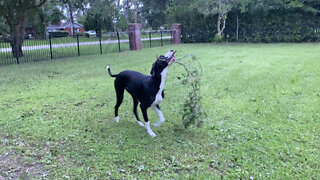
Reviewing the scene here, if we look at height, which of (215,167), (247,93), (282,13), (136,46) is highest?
(282,13)

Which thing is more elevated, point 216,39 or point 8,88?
point 216,39

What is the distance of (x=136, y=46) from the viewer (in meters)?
16.2

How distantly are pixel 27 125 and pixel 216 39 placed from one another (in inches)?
640

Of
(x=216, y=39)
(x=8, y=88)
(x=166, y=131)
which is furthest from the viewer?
(x=216, y=39)

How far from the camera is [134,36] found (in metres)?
16.1

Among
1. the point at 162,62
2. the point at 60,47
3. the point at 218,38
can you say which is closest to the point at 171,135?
the point at 162,62

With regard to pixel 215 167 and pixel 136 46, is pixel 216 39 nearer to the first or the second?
pixel 136 46

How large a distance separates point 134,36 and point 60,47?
454cm

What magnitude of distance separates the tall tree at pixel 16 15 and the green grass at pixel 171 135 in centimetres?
742

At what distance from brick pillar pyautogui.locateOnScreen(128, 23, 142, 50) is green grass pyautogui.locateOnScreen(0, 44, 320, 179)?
10012mm

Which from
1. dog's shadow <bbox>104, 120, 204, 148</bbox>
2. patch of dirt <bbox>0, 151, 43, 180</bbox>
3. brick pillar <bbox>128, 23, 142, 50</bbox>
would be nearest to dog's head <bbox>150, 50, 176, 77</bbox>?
dog's shadow <bbox>104, 120, 204, 148</bbox>

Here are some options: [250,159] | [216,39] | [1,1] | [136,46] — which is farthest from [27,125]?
[216,39]

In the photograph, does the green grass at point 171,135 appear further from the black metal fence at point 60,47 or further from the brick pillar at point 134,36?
the brick pillar at point 134,36

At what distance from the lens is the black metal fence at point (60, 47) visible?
1231 centimetres
